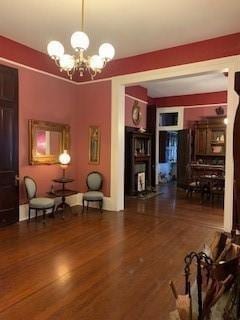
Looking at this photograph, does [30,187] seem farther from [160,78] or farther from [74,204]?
[160,78]

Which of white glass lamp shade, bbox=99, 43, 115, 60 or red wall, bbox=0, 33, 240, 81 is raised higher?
red wall, bbox=0, 33, 240, 81

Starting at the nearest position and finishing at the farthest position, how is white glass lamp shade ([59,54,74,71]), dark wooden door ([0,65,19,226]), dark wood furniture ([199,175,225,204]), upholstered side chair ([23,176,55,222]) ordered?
1. white glass lamp shade ([59,54,74,71])
2. dark wooden door ([0,65,19,226])
3. upholstered side chair ([23,176,55,222])
4. dark wood furniture ([199,175,225,204])

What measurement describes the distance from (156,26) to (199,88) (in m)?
4.64

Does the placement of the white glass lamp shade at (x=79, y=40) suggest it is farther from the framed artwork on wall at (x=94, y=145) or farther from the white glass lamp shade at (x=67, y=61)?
the framed artwork on wall at (x=94, y=145)

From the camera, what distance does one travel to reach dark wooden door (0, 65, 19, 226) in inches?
181

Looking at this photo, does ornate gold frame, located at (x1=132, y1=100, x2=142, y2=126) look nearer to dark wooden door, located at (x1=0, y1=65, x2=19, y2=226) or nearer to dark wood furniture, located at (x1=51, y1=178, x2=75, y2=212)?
dark wood furniture, located at (x1=51, y1=178, x2=75, y2=212)

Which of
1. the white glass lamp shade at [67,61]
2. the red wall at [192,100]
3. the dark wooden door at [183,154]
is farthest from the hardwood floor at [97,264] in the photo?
the red wall at [192,100]

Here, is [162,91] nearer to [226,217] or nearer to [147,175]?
[147,175]

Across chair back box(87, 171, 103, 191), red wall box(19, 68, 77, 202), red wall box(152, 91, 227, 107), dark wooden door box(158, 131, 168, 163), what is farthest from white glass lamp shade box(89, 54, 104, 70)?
dark wooden door box(158, 131, 168, 163)

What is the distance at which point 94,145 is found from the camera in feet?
20.4

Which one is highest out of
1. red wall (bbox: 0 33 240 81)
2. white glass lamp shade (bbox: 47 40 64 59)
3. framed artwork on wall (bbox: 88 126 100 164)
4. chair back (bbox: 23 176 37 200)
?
red wall (bbox: 0 33 240 81)

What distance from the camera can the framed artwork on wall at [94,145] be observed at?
6.17 meters

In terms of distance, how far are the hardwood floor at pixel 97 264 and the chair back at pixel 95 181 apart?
73 centimetres

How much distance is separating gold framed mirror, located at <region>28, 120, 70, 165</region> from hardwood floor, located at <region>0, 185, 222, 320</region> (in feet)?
4.24
